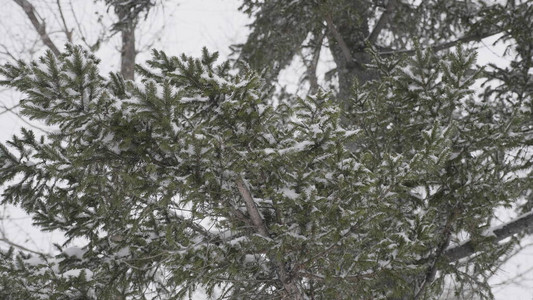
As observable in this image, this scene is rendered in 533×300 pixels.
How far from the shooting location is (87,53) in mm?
3230

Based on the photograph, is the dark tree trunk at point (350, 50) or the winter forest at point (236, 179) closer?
the winter forest at point (236, 179)

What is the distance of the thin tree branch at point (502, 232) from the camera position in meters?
4.22

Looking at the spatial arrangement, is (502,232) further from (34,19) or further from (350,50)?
(34,19)

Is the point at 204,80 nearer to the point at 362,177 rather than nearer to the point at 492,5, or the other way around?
the point at 362,177

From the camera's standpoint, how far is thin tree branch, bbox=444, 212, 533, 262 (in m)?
4.22

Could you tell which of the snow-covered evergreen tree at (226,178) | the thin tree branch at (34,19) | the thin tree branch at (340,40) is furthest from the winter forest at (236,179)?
the thin tree branch at (34,19)

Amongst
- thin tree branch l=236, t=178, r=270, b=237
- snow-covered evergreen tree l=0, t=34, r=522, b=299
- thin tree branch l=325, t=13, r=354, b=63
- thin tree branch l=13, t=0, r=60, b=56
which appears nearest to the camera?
snow-covered evergreen tree l=0, t=34, r=522, b=299

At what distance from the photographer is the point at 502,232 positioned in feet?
14.0

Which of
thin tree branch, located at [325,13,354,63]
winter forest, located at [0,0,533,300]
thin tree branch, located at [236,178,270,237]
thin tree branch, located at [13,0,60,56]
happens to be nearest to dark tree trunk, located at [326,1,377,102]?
thin tree branch, located at [325,13,354,63]

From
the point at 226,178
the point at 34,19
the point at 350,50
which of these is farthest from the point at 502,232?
the point at 34,19

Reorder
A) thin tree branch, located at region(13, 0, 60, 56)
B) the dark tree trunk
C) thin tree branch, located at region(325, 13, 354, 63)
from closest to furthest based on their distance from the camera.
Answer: thin tree branch, located at region(325, 13, 354, 63), the dark tree trunk, thin tree branch, located at region(13, 0, 60, 56)

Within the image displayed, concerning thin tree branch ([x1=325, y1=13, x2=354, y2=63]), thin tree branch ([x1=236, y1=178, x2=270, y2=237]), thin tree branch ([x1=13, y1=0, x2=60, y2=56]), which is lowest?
thin tree branch ([x1=236, y1=178, x2=270, y2=237])

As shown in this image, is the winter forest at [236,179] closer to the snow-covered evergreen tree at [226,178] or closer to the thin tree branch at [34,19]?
the snow-covered evergreen tree at [226,178]

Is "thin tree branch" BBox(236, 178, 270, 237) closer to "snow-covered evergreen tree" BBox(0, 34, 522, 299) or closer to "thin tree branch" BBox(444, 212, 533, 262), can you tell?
"snow-covered evergreen tree" BBox(0, 34, 522, 299)
